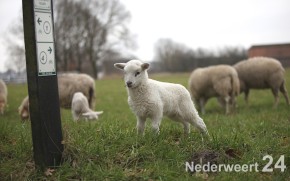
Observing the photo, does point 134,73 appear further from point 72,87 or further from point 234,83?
point 234,83

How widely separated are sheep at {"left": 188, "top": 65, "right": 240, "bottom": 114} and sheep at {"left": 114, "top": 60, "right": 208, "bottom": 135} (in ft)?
22.3

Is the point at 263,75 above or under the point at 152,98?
under

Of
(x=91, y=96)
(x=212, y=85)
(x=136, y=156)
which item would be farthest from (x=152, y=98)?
(x=212, y=85)

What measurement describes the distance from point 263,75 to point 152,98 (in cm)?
924

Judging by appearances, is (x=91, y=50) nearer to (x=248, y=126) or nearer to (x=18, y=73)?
(x=18, y=73)

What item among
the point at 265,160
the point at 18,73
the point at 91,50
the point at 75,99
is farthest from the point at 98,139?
the point at 18,73

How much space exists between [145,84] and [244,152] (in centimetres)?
172

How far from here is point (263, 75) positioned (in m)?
13.6

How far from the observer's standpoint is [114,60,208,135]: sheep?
5336 mm

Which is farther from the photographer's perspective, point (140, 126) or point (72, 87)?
point (72, 87)

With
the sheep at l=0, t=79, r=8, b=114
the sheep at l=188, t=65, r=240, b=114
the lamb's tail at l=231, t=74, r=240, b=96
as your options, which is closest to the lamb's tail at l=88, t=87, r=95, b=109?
the sheep at l=188, t=65, r=240, b=114

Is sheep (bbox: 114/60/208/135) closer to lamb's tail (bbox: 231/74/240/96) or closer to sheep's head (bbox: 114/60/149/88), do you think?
sheep's head (bbox: 114/60/149/88)

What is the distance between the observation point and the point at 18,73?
56.4 meters

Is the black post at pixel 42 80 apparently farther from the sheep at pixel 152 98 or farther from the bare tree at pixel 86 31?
the bare tree at pixel 86 31
